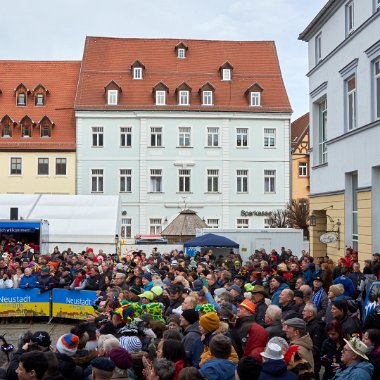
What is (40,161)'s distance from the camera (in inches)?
1907

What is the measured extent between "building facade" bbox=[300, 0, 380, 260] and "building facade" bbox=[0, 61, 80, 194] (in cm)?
2445

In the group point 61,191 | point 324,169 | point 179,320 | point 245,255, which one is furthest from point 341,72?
point 61,191

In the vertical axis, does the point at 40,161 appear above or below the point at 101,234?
above

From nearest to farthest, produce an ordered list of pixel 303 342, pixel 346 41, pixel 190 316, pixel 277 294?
pixel 303 342
pixel 190 316
pixel 277 294
pixel 346 41

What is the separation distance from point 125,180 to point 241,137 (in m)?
8.79

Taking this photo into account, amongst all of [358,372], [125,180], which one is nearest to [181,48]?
[125,180]

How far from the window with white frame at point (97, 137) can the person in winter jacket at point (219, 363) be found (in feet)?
139

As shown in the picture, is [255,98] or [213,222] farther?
[255,98]

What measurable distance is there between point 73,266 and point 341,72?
1099 centimetres

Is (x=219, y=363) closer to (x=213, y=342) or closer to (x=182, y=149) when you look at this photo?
(x=213, y=342)

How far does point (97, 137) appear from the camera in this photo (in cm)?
4838

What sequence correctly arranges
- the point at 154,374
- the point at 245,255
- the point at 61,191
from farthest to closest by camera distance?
1. the point at 61,191
2. the point at 245,255
3. the point at 154,374

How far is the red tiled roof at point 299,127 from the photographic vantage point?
2436 inches

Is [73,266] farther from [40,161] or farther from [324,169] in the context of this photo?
[40,161]
